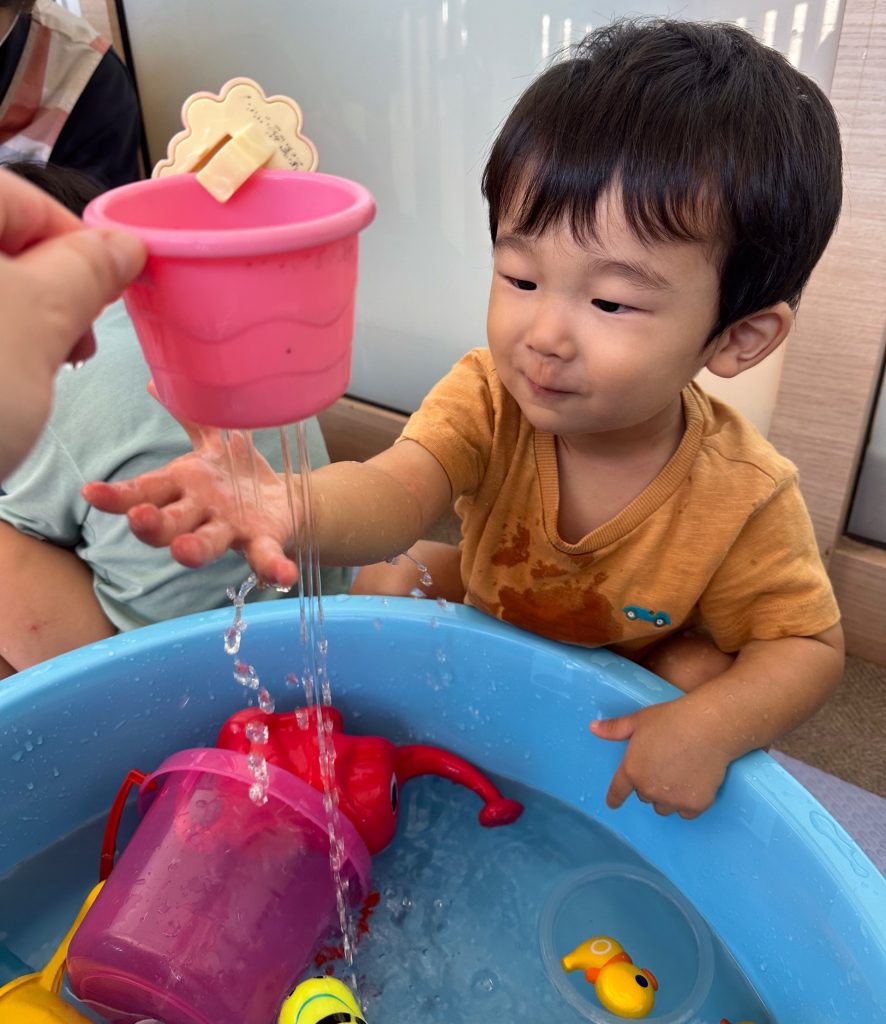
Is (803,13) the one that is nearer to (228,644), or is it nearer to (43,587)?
(228,644)

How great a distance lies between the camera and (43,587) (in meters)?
0.95

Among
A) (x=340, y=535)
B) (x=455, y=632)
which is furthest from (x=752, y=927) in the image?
(x=340, y=535)

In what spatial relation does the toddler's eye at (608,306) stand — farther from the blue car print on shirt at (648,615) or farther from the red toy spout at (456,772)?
the red toy spout at (456,772)

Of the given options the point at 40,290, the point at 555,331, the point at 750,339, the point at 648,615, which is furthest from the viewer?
the point at 648,615

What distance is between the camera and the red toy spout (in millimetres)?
907

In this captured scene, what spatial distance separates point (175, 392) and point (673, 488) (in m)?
0.53

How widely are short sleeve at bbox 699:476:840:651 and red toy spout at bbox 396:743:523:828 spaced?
0.28 meters

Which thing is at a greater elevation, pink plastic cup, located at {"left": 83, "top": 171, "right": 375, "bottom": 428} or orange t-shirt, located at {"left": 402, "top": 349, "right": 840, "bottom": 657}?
pink plastic cup, located at {"left": 83, "top": 171, "right": 375, "bottom": 428}

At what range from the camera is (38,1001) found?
69 centimetres

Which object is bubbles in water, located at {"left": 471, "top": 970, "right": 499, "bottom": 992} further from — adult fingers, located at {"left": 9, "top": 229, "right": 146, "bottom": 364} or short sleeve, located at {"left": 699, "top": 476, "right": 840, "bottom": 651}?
adult fingers, located at {"left": 9, "top": 229, "right": 146, "bottom": 364}

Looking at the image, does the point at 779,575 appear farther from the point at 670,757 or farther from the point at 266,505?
the point at 266,505

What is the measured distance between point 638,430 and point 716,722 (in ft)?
0.87

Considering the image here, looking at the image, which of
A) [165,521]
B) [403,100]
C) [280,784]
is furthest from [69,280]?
→ [403,100]

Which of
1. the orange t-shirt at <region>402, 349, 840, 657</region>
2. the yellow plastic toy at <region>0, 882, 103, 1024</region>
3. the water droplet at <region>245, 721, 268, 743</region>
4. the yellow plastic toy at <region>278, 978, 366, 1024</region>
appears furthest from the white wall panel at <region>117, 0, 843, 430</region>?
the yellow plastic toy at <region>0, 882, 103, 1024</region>
